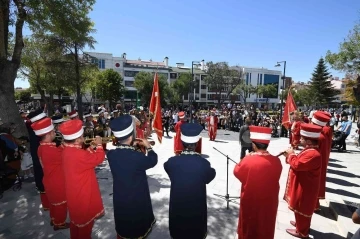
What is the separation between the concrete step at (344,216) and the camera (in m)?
4.32

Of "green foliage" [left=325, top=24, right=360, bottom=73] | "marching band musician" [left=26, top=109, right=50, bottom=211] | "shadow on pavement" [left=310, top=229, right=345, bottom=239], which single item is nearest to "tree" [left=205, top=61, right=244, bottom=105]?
"green foliage" [left=325, top=24, right=360, bottom=73]

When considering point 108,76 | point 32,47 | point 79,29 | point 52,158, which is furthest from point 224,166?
point 108,76

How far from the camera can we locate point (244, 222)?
334 cm

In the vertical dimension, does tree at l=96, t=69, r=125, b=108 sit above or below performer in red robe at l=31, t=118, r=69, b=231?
above

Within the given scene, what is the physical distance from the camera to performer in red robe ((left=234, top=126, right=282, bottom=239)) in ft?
10.4

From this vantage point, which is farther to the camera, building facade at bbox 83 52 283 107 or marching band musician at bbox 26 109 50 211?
building facade at bbox 83 52 283 107

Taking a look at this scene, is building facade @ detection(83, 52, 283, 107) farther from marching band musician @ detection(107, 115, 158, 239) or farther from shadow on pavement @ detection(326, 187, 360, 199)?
marching band musician @ detection(107, 115, 158, 239)

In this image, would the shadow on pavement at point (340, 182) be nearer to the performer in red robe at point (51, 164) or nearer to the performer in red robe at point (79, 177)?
the performer in red robe at point (79, 177)

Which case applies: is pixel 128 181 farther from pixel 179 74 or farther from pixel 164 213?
pixel 179 74

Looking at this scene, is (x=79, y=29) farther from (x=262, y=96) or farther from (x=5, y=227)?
(x=262, y=96)

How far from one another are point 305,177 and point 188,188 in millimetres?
2275

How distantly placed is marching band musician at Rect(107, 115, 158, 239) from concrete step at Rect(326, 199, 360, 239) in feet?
12.4

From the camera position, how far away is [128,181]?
311 cm

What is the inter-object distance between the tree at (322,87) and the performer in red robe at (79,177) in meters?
56.1
